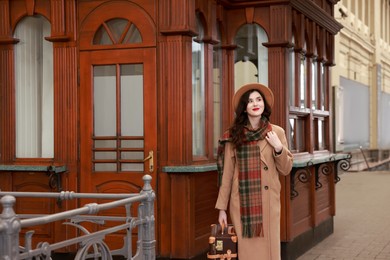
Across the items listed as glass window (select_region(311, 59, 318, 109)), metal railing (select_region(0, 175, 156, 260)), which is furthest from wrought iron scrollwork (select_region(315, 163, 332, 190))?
metal railing (select_region(0, 175, 156, 260))

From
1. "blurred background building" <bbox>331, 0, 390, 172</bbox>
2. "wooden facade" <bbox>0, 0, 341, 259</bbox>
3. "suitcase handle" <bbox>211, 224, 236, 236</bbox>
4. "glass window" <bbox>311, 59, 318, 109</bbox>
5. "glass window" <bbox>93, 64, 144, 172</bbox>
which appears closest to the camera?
"suitcase handle" <bbox>211, 224, 236, 236</bbox>

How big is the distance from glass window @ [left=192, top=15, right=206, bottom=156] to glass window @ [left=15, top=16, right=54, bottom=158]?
154 centimetres

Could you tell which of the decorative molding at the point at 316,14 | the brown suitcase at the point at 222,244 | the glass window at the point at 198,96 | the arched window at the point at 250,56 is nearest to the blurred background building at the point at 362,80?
the decorative molding at the point at 316,14

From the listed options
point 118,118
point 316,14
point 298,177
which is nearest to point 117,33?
point 118,118

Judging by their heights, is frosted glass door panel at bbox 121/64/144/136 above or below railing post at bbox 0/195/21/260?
above

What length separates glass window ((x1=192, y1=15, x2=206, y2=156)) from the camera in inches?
290

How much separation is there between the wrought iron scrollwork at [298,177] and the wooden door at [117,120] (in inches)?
74.4

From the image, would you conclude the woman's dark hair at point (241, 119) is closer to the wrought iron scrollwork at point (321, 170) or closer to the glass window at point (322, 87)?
the wrought iron scrollwork at point (321, 170)

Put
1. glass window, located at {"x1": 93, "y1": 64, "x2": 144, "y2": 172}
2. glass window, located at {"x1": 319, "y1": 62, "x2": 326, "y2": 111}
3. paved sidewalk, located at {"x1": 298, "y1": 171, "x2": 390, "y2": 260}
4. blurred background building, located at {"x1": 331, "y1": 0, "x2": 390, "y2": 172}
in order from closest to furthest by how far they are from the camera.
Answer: glass window, located at {"x1": 93, "y1": 64, "x2": 144, "y2": 172} < paved sidewalk, located at {"x1": 298, "y1": 171, "x2": 390, "y2": 260} < glass window, located at {"x1": 319, "y1": 62, "x2": 326, "y2": 111} < blurred background building, located at {"x1": 331, "y1": 0, "x2": 390, "y2": 172}

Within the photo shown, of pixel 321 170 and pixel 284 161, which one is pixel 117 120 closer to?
pixel 284 161

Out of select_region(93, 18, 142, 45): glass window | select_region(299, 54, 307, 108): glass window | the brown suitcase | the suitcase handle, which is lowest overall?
the brown suitcase

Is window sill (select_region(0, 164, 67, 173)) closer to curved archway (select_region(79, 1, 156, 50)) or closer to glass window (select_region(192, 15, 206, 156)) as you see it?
curved archway (select_region(79, 1, 156, 50))

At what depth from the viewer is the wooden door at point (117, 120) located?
23.2 feet

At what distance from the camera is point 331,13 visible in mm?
10406
